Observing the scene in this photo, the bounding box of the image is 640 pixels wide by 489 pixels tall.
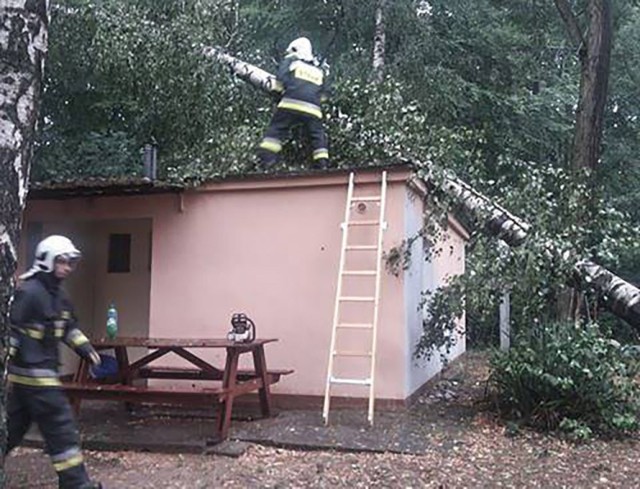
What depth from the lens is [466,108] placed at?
1577cm

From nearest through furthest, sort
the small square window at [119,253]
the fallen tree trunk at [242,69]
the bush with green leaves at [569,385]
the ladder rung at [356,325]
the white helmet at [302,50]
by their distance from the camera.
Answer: the bush with green leaves at [569,385]
the ladder rung at [356,325]
the white helmet at [302,50]
the small square window at [119,253]
the fallen tree trunk at [242,69]

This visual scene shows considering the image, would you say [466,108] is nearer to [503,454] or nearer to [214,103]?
[214,103]

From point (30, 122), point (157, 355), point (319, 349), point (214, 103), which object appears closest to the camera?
point (30, 122)

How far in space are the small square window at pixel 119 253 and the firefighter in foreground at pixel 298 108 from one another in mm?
2625

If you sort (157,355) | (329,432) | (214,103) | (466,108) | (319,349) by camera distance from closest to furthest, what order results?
(329,432)
(157,355)
(319,349)
(214,103)
(466,108)

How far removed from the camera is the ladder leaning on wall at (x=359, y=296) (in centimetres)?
714

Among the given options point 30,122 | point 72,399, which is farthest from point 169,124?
point 30,122

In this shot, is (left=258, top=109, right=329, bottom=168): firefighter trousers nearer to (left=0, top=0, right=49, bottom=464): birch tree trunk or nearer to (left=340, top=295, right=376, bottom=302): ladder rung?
(left=340, top=295, right=376, bottom=302): ladder rung

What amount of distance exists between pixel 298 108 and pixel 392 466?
4.46 m

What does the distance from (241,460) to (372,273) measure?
2409 millimetres

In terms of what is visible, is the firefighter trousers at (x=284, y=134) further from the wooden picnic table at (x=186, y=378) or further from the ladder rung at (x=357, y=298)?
the wooden picnic table at (x=186, y=378)

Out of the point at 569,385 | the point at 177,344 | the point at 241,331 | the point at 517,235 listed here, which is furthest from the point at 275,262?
the point at 569,385

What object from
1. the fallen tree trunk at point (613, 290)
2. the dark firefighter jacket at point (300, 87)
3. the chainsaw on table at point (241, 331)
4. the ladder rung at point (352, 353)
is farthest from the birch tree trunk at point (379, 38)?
the chainsaw on table at point (241, 331)

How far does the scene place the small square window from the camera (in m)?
10.1
